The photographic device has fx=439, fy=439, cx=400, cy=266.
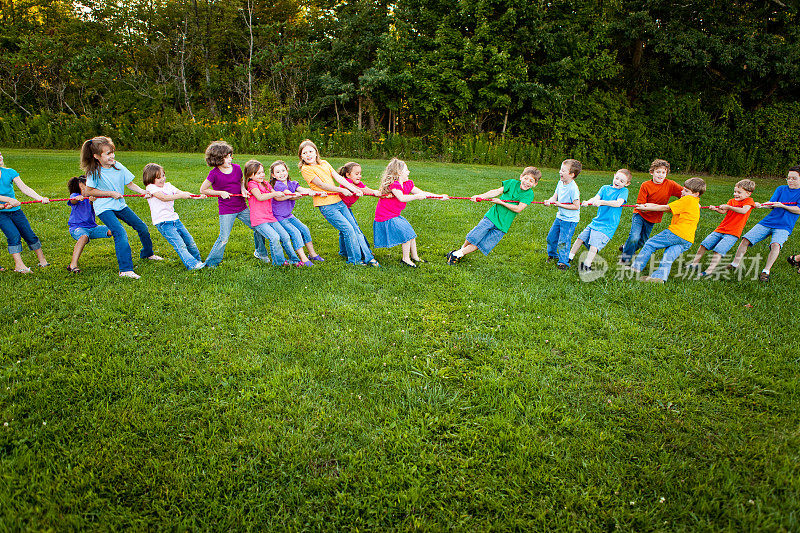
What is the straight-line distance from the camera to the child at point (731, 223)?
6.16 m

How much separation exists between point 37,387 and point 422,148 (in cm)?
1910

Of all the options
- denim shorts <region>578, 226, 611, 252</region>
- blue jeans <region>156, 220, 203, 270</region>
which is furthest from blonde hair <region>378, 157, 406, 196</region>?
denim shorts <region>578, 226, 611, 252</region>

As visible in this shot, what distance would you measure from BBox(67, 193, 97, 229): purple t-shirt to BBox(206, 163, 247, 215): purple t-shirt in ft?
5.34

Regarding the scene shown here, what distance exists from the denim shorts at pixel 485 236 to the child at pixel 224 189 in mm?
3391

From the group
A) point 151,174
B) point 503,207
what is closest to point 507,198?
point 503,207

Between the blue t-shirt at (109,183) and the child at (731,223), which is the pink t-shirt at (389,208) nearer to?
the blue t-shirt at (109,183)

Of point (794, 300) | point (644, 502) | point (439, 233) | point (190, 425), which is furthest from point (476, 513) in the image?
point (439, 233)

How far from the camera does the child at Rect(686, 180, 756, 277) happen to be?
616cm

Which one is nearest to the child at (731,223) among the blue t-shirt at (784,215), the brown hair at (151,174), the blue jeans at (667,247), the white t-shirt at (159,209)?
the blue t-shirt at (784,215)

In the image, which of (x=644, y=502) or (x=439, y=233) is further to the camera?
(x=439, y=233)

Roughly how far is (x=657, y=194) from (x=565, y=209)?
1466 millimetres

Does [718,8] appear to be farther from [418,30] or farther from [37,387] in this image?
[37,387]

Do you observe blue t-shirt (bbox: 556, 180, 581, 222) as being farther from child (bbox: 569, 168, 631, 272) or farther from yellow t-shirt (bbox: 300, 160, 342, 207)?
yellow t-shirt (bbox: 300, 160, 342, 207)

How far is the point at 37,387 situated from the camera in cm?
350
